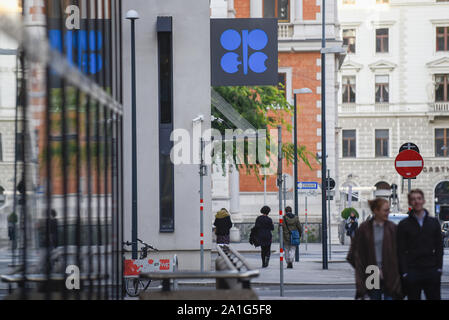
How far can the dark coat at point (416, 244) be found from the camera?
10.2 meters

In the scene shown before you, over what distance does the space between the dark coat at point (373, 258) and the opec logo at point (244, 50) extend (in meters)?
12.2

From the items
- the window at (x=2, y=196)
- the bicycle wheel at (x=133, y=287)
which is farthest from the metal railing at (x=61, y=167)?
the bicycle wheel at (x=133, y=287)

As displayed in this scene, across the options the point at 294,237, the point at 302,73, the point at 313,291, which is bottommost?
the point at 313,291

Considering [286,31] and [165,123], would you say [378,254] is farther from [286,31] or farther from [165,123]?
[286,31]

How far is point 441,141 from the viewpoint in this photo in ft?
211

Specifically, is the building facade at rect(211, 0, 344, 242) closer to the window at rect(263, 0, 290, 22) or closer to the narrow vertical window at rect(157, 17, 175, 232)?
the window at rect(263, 0, 290, 22)

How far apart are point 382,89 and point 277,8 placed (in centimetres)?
1892

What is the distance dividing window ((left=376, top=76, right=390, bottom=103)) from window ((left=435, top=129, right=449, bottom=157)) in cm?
398

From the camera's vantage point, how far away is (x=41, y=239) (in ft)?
19.8

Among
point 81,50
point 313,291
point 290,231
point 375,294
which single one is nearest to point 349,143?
point 290,231

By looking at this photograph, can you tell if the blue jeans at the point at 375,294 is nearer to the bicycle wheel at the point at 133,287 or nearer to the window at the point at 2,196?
the window at the point at 2,196

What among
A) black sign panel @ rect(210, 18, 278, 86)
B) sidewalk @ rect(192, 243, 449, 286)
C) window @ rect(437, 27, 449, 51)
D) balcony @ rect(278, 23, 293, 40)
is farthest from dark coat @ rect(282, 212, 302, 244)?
window @ rect(437, 27, 449, 51)

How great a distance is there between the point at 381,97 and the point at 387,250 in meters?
56.2
